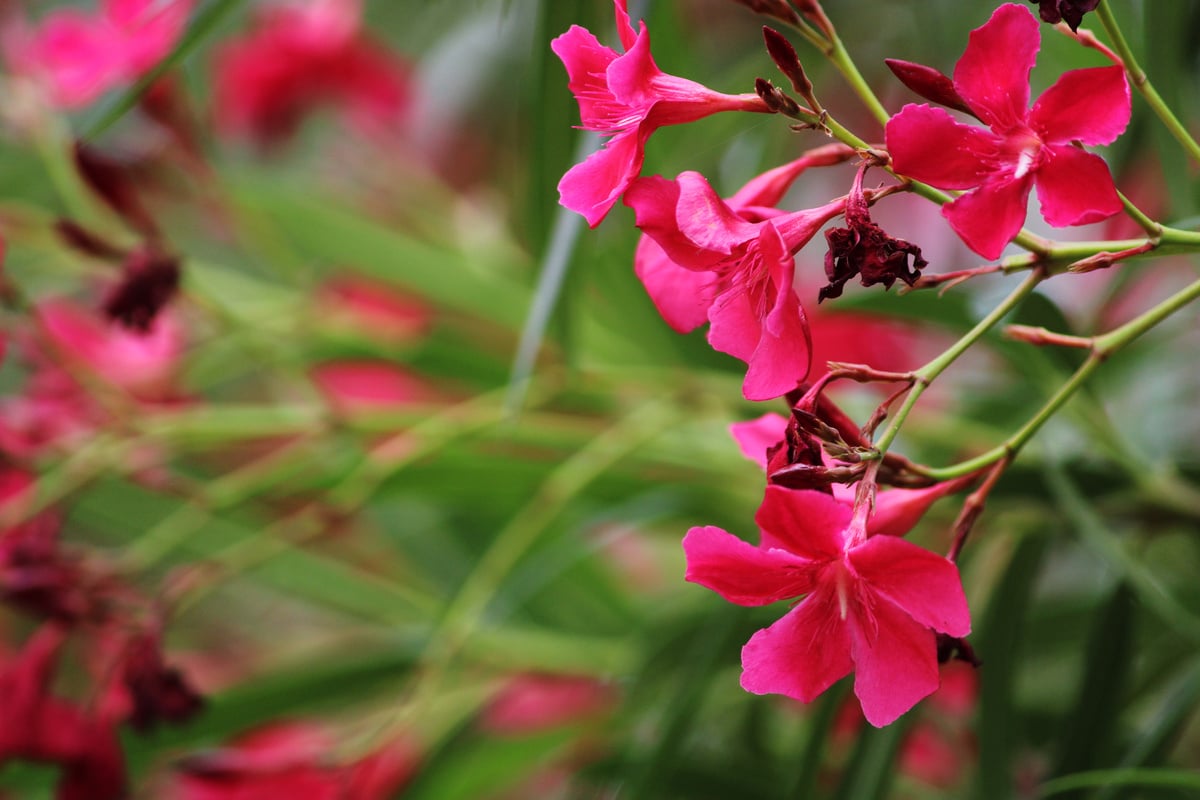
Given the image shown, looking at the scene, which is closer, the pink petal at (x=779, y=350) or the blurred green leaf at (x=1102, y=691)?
the pink petal at (x=779, y=350)

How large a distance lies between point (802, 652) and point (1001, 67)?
15 centimetres

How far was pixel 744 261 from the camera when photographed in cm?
29

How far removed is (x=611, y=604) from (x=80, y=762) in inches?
15.3

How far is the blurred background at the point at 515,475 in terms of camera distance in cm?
51

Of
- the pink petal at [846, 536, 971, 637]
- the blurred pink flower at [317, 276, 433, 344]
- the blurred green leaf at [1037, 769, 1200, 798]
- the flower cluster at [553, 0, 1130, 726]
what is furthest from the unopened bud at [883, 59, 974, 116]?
the blurred pink flower at [317, 276, 433, 344]

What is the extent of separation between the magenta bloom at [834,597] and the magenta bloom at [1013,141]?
0.24ft

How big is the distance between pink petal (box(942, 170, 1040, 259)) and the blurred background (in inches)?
4.6

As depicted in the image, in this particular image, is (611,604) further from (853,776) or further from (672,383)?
(853,776)

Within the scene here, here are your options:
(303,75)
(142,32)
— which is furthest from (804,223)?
(303,75)

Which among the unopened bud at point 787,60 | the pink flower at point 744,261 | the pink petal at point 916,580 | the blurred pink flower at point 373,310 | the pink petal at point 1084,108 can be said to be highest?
the unopened bud at point 787,60

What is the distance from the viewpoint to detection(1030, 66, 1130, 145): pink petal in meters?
0.25

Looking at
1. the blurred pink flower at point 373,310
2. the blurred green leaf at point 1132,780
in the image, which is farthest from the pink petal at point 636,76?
the blurred pink flower at point 373,310

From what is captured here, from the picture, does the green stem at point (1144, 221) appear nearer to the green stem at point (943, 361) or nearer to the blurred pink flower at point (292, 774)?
the green stem at point (943, 361)

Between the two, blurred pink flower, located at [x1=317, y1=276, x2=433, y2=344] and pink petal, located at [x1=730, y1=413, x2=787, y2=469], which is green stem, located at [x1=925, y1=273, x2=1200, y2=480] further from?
blurred pink flower, located at [x1=317, y1=276, x2=433, y2=344]
